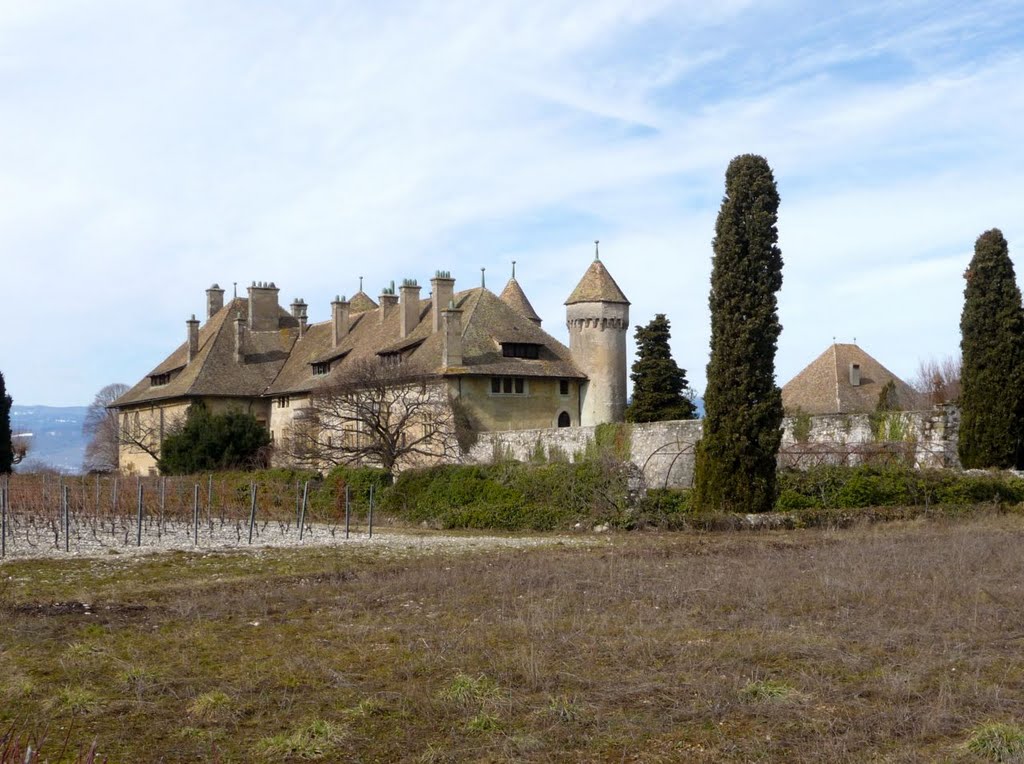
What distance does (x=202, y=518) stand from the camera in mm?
31062

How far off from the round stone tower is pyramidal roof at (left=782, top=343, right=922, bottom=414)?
8.42 metres

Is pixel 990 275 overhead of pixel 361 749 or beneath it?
overhead

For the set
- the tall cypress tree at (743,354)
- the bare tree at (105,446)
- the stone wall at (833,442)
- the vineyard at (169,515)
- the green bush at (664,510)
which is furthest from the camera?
the bare tree at (105,446)

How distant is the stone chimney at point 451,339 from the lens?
45.6 metres

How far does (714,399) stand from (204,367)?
37804mm

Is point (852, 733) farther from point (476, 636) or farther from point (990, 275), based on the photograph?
point (990, 275)

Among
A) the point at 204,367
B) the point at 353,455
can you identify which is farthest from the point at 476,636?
the point at 204,367

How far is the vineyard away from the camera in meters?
23.1

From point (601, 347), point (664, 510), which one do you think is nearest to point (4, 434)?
point (601, 347)

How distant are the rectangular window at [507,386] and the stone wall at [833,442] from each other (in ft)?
36.6

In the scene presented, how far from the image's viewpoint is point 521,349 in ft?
Answer: 161

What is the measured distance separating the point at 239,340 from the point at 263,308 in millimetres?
3835

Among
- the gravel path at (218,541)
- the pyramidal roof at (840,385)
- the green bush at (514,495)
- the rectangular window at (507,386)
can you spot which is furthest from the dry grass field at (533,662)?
the pyramidal roof at (840,385)

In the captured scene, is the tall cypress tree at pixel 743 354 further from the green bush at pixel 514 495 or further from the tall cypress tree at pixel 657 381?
the tall cypress tree at pixel 657 381
